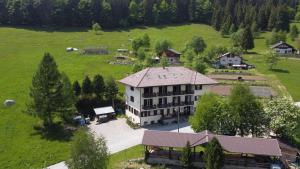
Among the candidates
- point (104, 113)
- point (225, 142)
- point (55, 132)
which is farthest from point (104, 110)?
point (225, 142)

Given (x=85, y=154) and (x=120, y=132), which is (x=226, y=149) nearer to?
(x=85, y=154)

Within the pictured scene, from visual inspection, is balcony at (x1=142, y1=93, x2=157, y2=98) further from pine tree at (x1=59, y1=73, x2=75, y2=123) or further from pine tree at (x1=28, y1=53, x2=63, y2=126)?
pine tree at (x1=28, y1=53, x2=63, y2=126)

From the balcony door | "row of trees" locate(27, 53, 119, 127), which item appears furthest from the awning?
the balcony door

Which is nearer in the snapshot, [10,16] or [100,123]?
[100,123]

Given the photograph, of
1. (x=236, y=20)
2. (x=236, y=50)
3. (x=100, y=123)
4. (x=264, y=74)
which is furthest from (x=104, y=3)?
(x=100, y=123)

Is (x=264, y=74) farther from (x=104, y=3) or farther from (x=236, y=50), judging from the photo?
(x=104, y=3)

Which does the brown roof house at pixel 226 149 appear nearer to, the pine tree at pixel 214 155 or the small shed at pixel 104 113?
the pine tree at pixel 214 155

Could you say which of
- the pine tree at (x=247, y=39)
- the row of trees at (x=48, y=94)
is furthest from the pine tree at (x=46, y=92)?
the pine tree at (x=247, y=39)
